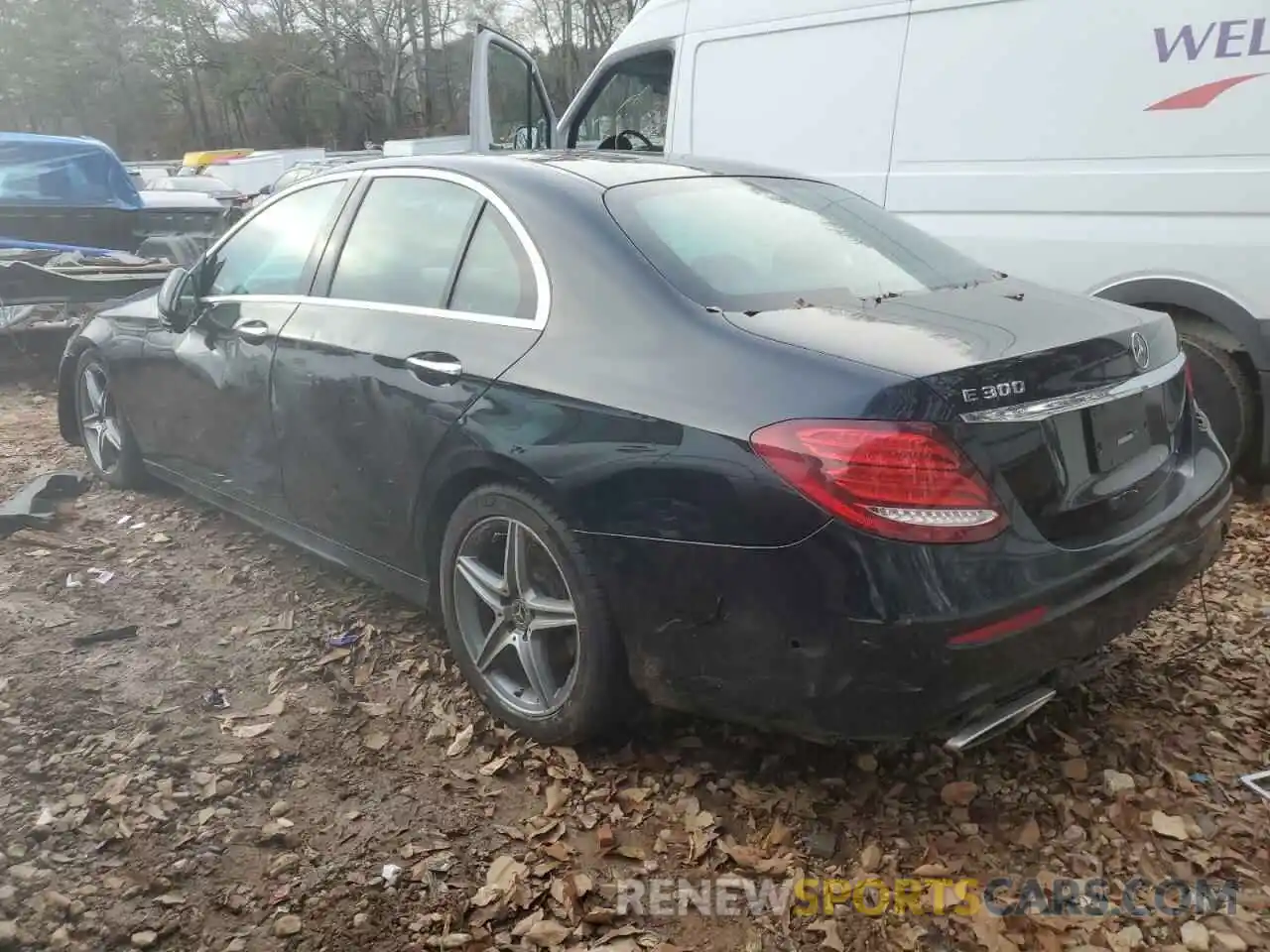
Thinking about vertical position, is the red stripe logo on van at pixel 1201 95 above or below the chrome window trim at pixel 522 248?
above

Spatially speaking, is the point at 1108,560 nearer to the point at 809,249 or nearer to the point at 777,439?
the point at 777,439

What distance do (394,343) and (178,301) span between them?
1670 mm

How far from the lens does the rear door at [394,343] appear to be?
2.92 metres

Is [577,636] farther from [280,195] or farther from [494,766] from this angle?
[280,195]

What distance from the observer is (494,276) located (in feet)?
9.80

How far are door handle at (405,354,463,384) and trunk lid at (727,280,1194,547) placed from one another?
87 cm

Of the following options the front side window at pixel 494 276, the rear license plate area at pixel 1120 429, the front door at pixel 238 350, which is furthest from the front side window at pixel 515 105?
the rear license plate area at pixel 1120 429

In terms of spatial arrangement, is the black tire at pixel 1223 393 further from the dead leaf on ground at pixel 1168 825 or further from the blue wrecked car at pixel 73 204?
the blue wrecked car at pixel 73 204

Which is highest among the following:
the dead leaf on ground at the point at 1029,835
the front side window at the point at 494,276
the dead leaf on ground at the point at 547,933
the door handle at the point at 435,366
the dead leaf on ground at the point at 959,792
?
the front side window at the point at 494,276

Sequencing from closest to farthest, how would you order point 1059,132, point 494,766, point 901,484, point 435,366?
point 901,484
point 494,766
point 435,366
point 1059,132

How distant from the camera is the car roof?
3.10 metres

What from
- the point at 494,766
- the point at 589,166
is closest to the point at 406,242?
the point at 589,166

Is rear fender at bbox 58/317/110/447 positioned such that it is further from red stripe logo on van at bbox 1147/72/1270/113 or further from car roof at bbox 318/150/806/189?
red stripe logo on van at bbox 1147/72/1270/113

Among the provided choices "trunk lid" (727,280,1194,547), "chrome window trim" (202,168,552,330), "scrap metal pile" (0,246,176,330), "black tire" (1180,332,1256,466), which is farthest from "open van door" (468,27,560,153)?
"trunk lid" (727,280,1194,547)
